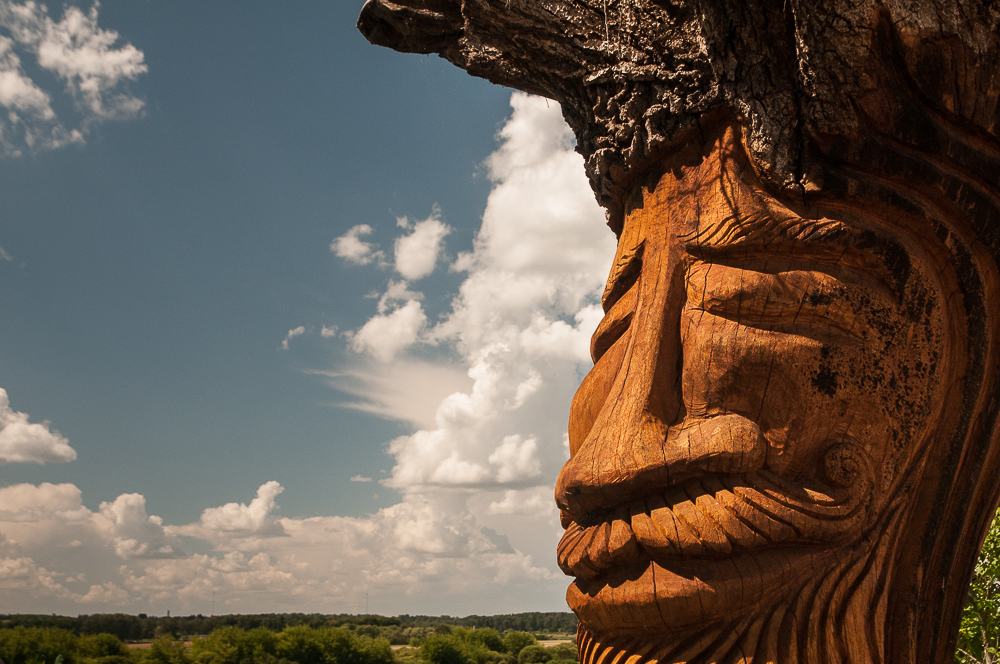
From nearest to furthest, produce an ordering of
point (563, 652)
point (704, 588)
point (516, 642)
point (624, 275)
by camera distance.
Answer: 1. point (704, 588)
2. point (624, 275)
3. point (563, 652)
4. point (516, 642)

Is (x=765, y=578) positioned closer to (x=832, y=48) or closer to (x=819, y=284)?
(x=819, y=284)

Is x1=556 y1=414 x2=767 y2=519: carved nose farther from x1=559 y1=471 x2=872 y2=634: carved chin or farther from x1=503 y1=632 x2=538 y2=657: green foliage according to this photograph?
x1=503 y1=632 x2=538 y2=657: green foliage

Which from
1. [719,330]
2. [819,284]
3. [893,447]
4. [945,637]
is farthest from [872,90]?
[945,637]

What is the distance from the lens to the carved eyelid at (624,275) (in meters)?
2.59

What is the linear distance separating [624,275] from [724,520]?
106 cm

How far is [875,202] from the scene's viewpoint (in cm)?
221

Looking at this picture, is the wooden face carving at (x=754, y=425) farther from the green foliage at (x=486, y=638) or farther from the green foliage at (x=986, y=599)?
the green foliage at (x=486, y=638)

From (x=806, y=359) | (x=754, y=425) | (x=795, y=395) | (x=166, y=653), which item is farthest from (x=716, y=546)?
(x=166, y=653)

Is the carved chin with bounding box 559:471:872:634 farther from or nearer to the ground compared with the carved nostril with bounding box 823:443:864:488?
nearer to the ground

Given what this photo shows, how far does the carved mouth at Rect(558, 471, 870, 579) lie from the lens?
1953 millimetres

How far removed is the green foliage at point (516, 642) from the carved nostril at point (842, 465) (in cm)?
11270

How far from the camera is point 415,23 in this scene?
A: 338cm

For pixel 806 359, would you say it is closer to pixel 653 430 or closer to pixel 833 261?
pixel 833 261

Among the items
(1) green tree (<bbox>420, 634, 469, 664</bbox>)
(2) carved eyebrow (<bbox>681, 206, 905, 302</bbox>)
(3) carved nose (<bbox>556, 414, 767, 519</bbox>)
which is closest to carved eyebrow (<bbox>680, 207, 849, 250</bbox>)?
(2) carved eyebrow (<bbox>681, 206, 905, 302</bbox>)
